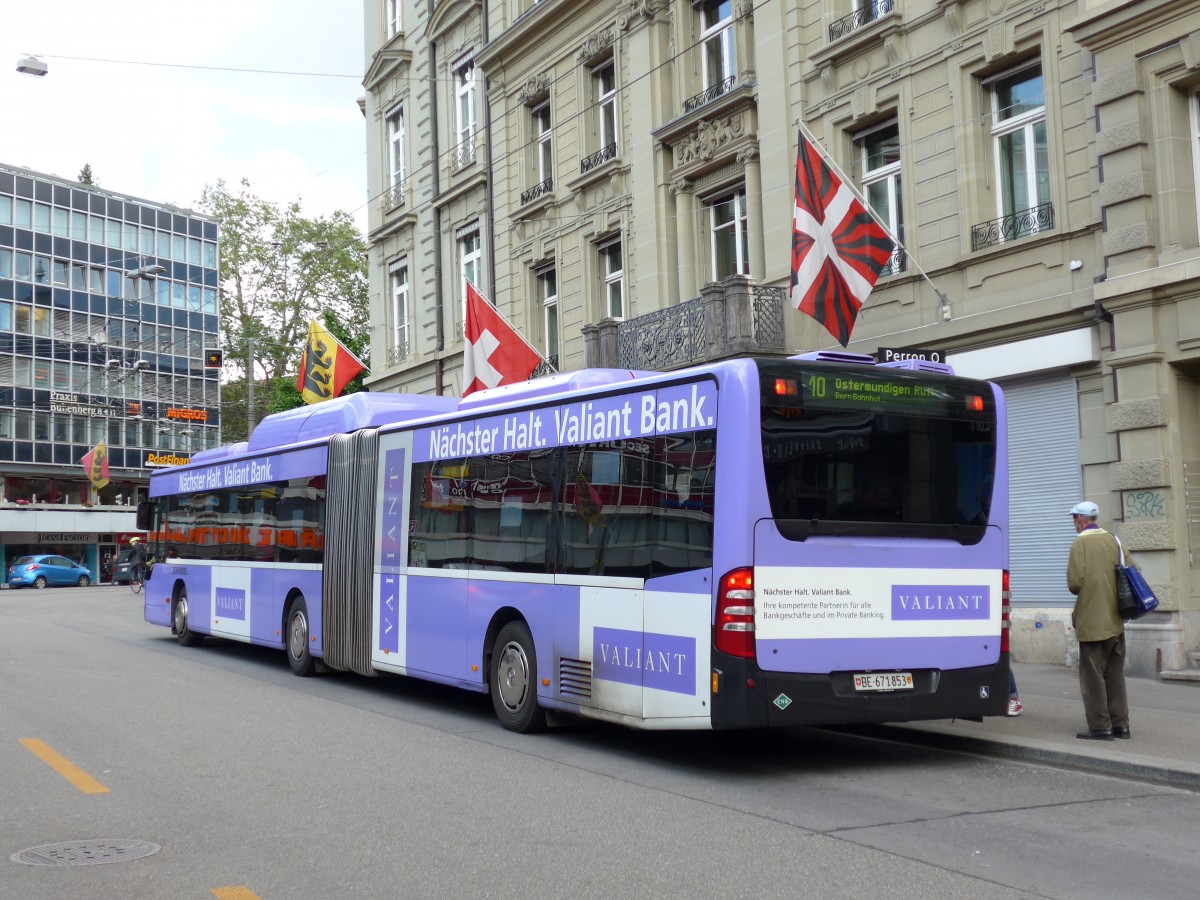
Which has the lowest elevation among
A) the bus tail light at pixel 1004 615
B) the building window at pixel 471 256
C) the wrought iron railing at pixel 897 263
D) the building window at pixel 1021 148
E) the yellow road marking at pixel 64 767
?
the yellow road marking at pixel 64 767

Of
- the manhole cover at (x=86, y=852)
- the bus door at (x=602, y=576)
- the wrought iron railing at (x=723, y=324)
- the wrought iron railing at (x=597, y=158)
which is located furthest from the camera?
the wrought iron railing at (x=597, y=158)

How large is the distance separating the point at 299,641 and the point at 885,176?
32.6 ft

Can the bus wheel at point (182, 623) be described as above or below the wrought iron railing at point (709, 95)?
below

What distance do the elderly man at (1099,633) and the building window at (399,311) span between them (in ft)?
79.1

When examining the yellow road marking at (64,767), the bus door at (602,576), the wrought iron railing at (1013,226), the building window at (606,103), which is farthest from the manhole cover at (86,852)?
the building window at (606,103)

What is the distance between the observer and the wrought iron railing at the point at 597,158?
78.7 ft

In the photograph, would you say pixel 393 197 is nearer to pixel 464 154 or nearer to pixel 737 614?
pixel 464 154

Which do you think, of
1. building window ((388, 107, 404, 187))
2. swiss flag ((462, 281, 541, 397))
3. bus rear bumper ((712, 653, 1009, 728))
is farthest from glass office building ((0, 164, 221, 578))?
bus rear bumper ((712, 653, 1009, 728))

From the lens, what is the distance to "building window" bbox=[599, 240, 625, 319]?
24.1 metres

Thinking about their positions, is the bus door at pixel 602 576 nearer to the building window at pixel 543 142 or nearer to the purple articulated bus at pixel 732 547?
the purple articulated bus at pixel 732 547

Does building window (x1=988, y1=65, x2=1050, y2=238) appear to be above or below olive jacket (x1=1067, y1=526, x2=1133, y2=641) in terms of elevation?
above

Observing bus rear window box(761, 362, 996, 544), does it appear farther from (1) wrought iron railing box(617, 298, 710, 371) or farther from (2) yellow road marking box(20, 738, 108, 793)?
(1) wrought iron railing box(617, 298, 710, 371)

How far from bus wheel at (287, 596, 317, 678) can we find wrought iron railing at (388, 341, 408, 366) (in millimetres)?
16574

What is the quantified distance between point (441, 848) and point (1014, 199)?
40.4ft
